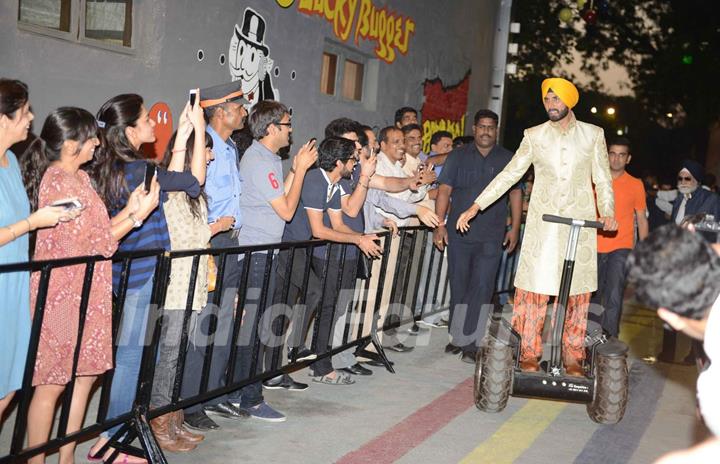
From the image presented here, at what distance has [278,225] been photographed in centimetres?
684

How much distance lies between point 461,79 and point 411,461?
44.5 feet

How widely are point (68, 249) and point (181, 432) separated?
1.61 m

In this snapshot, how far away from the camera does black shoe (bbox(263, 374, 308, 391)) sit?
7.34 metres

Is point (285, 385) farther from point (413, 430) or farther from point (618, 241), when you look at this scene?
point (618, 241)

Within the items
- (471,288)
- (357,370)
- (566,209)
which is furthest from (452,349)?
(566,209)

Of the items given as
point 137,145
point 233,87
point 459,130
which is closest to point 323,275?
point 233,87

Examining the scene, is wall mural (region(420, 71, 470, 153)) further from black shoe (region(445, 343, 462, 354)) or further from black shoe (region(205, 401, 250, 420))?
black shoe (region(205, 401, 250, 420))

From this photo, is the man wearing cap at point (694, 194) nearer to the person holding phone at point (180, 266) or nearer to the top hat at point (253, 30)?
the top hat at point (253, 30)

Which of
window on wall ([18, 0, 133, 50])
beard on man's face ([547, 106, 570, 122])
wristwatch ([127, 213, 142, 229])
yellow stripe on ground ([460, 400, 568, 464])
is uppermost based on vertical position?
window on wall ([18, 0, 133, 50])

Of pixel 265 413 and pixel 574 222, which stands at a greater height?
pixel 574 222

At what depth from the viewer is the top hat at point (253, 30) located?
10008 millimetres

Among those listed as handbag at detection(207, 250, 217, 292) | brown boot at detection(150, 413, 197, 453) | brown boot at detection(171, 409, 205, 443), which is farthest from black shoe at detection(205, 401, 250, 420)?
handbag at detection(207, 250, 217, 292)

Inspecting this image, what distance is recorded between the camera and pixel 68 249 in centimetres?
477

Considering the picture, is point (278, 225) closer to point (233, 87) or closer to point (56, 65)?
point (233, 87)
